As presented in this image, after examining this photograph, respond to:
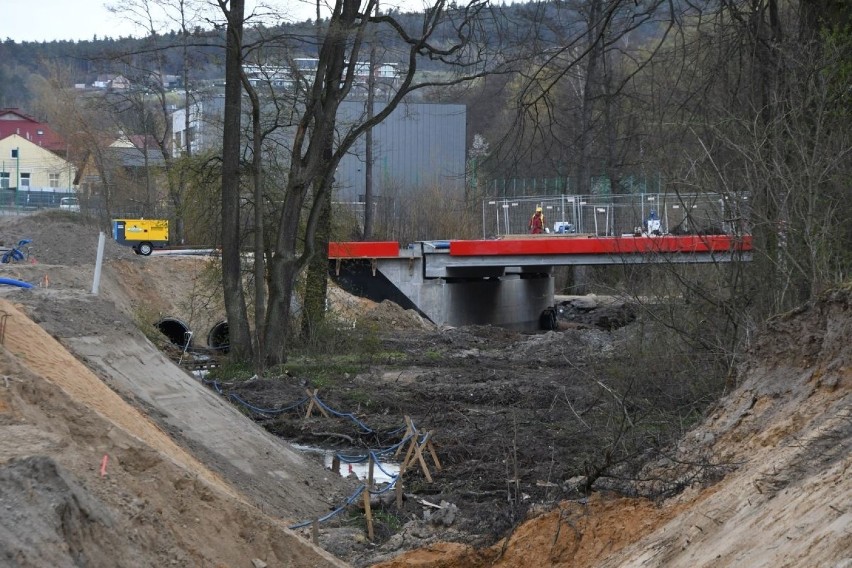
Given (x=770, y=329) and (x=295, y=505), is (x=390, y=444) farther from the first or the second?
(x=770, y=329)

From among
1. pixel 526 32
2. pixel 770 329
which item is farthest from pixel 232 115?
pixel 770 329

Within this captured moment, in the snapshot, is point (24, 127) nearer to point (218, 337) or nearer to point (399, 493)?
point (218, 337)

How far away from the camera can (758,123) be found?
1509cm

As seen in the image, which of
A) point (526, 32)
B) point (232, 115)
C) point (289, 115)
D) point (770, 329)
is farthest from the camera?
point (289, 115)

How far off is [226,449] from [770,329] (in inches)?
265

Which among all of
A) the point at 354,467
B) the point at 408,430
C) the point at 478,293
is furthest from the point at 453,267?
the point at 408,430

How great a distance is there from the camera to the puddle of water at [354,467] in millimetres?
15234

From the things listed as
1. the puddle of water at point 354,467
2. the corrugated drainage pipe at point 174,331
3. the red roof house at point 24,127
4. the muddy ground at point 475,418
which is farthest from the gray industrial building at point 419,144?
the red roof house at point 24,127

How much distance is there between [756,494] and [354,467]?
29.9ft

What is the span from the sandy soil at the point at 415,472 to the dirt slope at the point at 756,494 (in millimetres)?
20

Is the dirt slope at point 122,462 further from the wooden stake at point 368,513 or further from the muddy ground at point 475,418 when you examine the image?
the muddy ground at point 475,418

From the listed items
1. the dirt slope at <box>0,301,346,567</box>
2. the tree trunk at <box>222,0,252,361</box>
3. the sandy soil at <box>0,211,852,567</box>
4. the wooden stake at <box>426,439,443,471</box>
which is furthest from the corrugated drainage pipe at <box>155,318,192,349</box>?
the dirt slope at <box>0,301,346,567</box>

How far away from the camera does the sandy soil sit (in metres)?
6.89

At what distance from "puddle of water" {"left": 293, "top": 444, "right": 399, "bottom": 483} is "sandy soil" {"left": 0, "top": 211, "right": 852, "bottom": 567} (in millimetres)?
571
